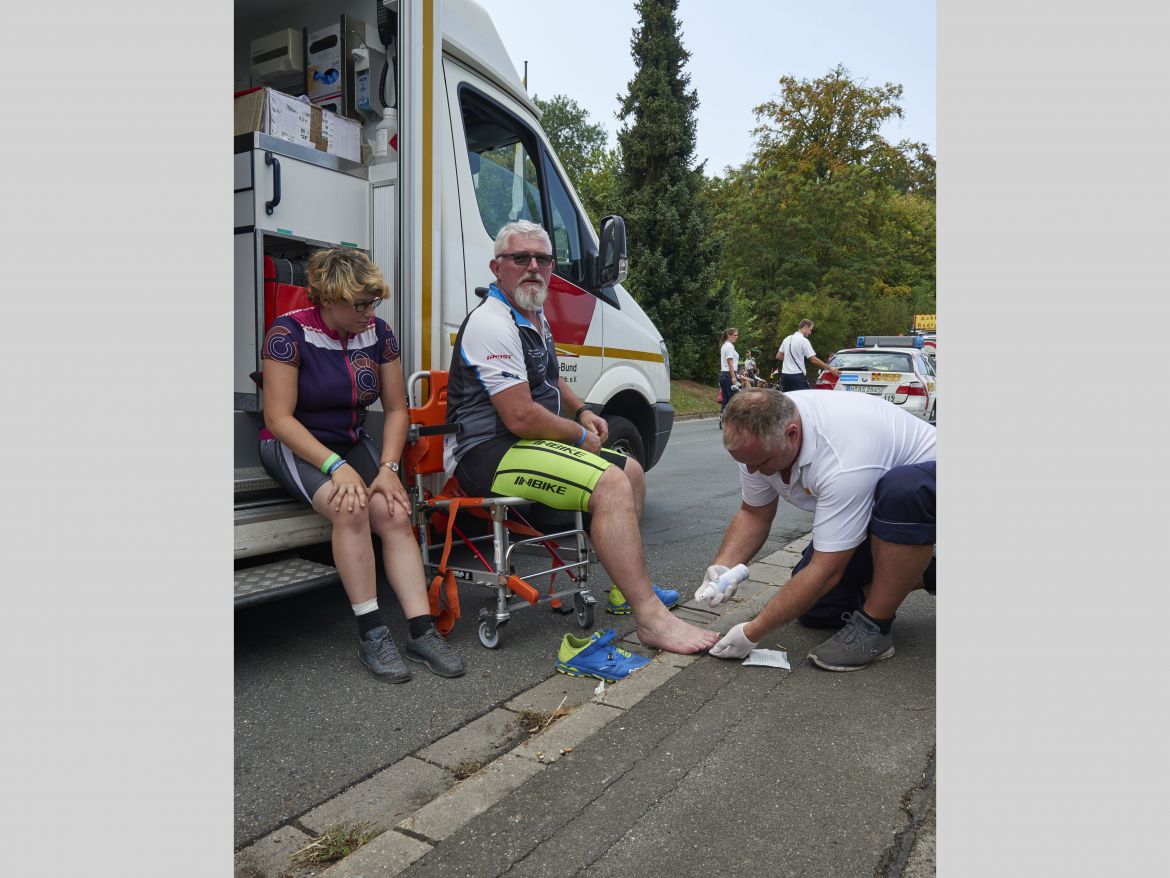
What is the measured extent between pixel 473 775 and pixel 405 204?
2497mm

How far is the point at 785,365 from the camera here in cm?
1423

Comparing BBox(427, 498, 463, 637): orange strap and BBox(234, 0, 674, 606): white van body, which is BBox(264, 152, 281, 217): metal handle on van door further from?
BBox(427, 498, 463, 637): orange strap

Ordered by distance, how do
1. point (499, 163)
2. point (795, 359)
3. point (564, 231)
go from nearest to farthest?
1. point (499, 163)
2. point (564, 231)
3. point (795, 359)

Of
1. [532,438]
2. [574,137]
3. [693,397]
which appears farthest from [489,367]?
[574,137]

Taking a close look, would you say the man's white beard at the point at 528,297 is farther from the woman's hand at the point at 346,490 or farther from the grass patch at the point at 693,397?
the grass patch at the point at 693,397

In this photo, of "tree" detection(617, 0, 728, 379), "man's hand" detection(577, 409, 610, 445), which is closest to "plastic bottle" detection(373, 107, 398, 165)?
"man's hand" detection(577, 409, 610, 445)

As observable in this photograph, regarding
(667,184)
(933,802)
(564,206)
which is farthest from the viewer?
(667,184)

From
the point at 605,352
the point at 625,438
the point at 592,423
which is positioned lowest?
the point at 625,438

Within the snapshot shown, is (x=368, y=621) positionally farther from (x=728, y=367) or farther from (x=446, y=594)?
(x=728, y=367)

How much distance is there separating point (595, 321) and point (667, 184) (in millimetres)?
19197

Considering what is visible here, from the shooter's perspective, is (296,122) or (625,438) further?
(625,438)

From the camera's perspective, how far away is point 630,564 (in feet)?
10.9

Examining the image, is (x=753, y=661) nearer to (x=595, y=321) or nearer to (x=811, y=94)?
(x=595, y=321)

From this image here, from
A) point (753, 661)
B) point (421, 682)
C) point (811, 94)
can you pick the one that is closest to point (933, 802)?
point (753, 661)
